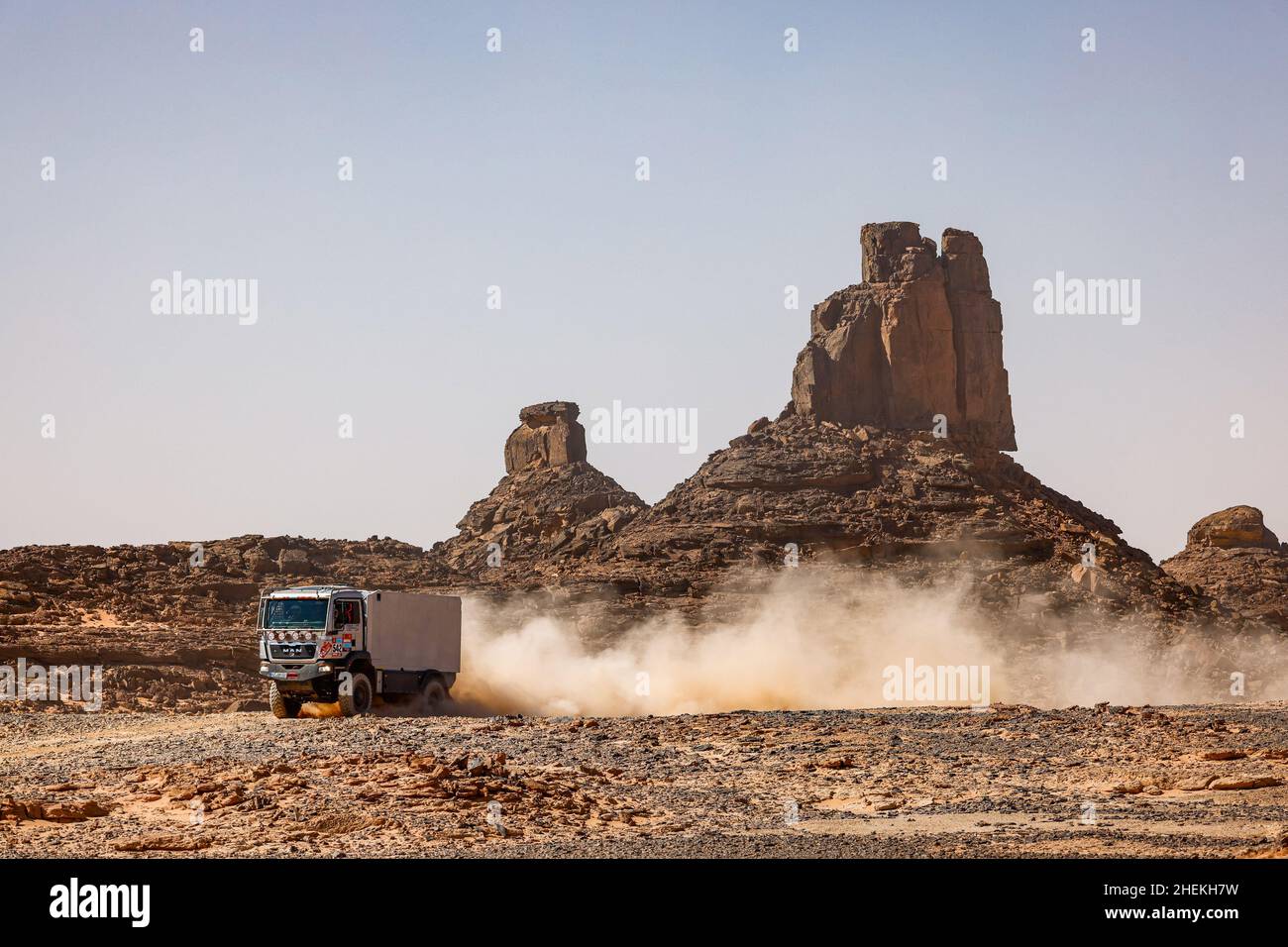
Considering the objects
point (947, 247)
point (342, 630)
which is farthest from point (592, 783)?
point (947, 247)

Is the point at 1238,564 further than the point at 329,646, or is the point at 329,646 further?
the point at 1238,564

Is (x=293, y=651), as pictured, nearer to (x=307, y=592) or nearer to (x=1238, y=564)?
(x=307, y=592)

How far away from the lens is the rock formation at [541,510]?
96.2 meters

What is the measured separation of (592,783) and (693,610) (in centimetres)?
5313

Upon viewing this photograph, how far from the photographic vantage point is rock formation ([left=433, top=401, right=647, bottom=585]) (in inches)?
3787

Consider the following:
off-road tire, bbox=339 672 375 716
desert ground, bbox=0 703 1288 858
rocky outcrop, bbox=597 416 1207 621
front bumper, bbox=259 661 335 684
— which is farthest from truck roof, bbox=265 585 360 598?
rocky outcrop, bbox=597 416 1207 621

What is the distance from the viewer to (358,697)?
1369 inches

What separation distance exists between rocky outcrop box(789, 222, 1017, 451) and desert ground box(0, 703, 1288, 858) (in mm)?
68418

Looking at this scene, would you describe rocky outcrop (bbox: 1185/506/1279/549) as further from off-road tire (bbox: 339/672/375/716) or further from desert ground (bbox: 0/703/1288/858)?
off-road tire (bbox: 339/672/375/716)

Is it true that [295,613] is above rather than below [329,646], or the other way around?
above

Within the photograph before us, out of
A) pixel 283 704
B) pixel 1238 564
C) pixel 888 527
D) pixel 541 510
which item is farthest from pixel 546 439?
pixel 283 704

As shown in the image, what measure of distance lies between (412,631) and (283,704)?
4.09 meters

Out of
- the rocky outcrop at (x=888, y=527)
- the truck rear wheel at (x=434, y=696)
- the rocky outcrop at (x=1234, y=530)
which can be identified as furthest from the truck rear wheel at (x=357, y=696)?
the rocky outcrop at (x=1234, y=530)

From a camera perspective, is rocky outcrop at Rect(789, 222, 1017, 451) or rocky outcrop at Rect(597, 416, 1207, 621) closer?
rocky outcrop at Rect(597, 416, 1207, 621)
